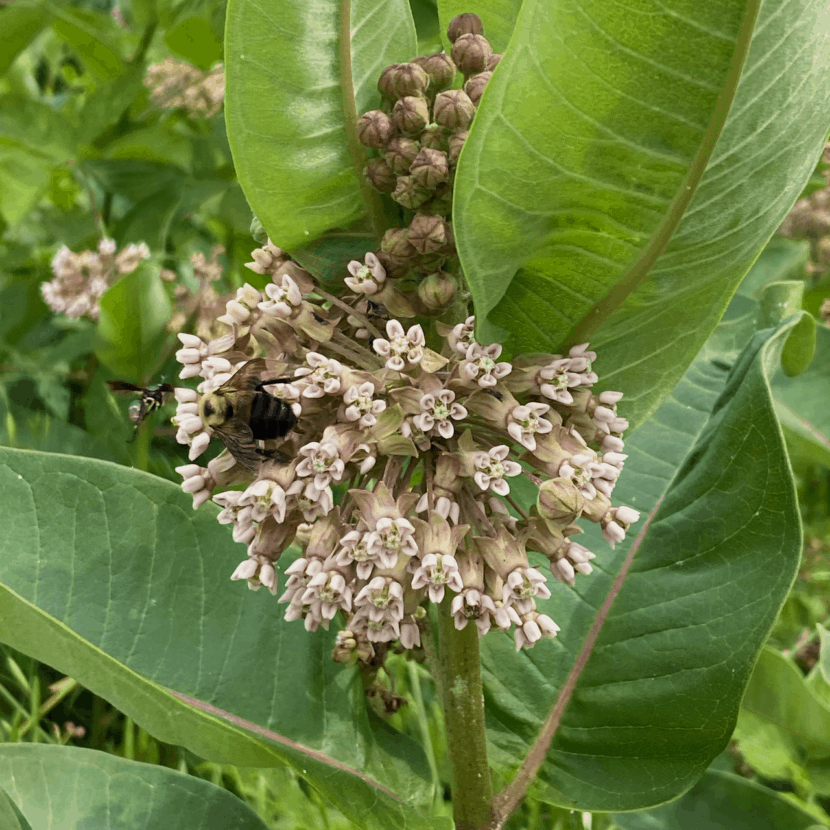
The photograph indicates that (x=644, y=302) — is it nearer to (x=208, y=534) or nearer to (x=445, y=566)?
(x=445, y=566)

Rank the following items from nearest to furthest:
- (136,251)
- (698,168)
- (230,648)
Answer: (698,168) < (230,648) < (136,251)

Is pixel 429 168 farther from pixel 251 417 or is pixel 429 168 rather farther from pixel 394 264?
pixel 251 417

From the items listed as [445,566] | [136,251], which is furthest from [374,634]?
[136,251]

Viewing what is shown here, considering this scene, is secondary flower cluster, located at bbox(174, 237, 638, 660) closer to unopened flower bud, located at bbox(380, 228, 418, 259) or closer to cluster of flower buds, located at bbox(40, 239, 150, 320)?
unopened flower bud, located at bbox(380, 228, 418, 259)

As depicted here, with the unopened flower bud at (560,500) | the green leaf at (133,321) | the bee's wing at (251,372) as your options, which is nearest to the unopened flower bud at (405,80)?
the bee's wing at (251,372)

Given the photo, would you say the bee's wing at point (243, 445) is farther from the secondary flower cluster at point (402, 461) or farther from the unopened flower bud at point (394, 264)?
the unopened flower bud at point (394, 264)

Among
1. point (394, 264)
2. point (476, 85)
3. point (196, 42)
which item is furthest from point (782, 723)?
point (196, 42)
